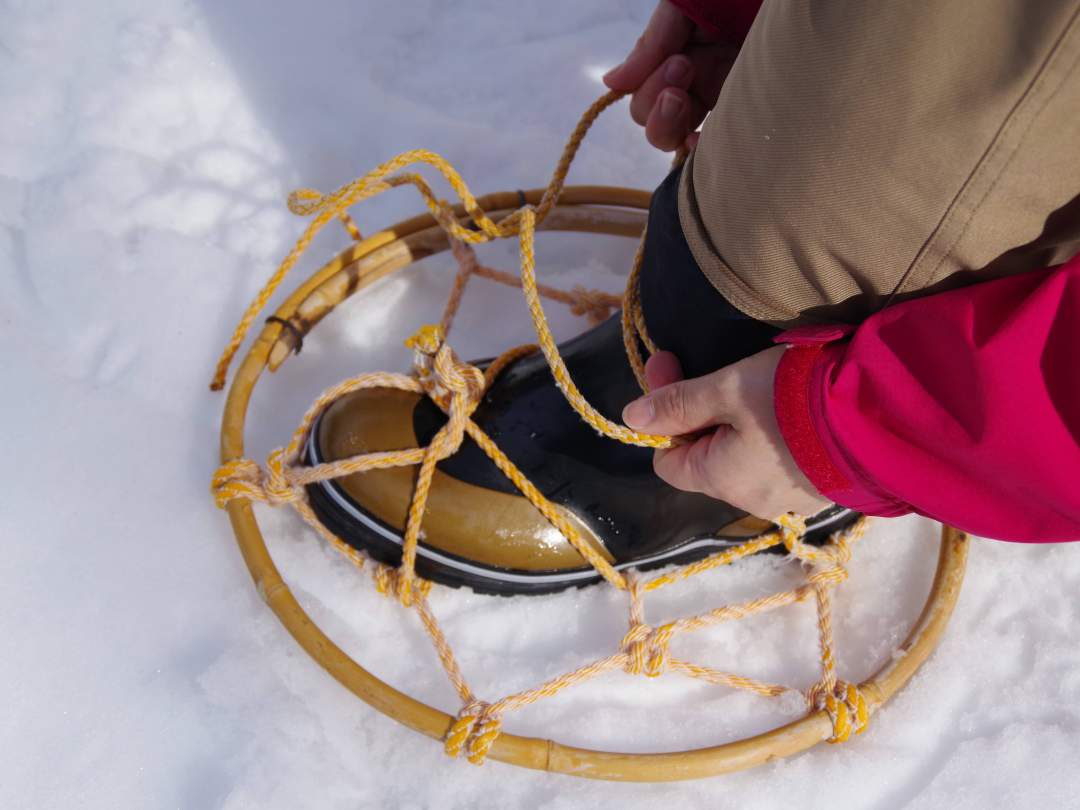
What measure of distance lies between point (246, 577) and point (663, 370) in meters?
0.42

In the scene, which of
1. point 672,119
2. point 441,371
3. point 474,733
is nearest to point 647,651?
point 474,733

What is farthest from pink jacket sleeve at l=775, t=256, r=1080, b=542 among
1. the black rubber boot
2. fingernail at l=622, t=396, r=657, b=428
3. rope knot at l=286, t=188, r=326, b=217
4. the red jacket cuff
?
rope knot at l=286, t=188, r=326, b=217

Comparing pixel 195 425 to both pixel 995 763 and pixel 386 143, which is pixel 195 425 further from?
pixel 995 763

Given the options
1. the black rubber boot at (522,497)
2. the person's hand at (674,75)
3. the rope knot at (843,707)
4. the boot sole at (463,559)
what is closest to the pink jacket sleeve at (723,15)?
the person's hand at (674,75)

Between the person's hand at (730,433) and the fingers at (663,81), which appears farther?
the fingers at (663,81)

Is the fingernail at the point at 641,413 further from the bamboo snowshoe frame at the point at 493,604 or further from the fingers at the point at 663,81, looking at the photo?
the fingers at the point at 663,81

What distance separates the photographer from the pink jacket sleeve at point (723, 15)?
696 mm

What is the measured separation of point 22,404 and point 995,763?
35.8 inches

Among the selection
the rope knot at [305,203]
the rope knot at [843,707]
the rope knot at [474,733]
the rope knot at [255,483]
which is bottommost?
the rope knot at [474,733]

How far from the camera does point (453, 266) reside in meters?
0.97

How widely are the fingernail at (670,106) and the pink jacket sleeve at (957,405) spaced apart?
0.98 ft

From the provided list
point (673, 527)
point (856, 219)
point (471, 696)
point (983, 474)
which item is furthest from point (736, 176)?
point (471, 696)

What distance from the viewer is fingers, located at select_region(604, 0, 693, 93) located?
0.75 m

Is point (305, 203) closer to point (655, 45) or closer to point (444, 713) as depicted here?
point (655, 45)
